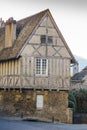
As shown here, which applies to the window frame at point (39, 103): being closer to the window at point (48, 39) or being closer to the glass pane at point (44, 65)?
the glass pane at point (44, 65)

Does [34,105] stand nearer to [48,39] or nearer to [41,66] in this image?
[41,66]

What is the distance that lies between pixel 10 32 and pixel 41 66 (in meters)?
4.69

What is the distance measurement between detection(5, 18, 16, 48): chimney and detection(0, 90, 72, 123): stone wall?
4952 millimetres

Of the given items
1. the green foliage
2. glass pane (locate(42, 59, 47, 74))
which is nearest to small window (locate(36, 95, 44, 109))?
glass pane (locate(42, 59, 47, 74))

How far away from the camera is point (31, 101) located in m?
39.4

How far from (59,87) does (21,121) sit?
16.4 feet

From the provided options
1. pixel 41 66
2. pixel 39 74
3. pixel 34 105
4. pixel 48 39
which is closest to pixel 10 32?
pixel 48 39

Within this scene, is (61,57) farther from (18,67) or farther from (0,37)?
(0,37)

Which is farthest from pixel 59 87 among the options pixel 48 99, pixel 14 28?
pixel 14 28

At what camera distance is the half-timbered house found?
39375mm

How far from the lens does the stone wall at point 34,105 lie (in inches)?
1550

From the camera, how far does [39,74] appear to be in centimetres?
3969

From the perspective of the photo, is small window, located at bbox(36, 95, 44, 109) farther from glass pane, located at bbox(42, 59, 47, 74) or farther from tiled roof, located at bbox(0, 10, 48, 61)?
tiled roof, located at bbox(0, 10, 48, 61)

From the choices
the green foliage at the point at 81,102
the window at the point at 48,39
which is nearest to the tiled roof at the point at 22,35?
the window at the point at 48,39
